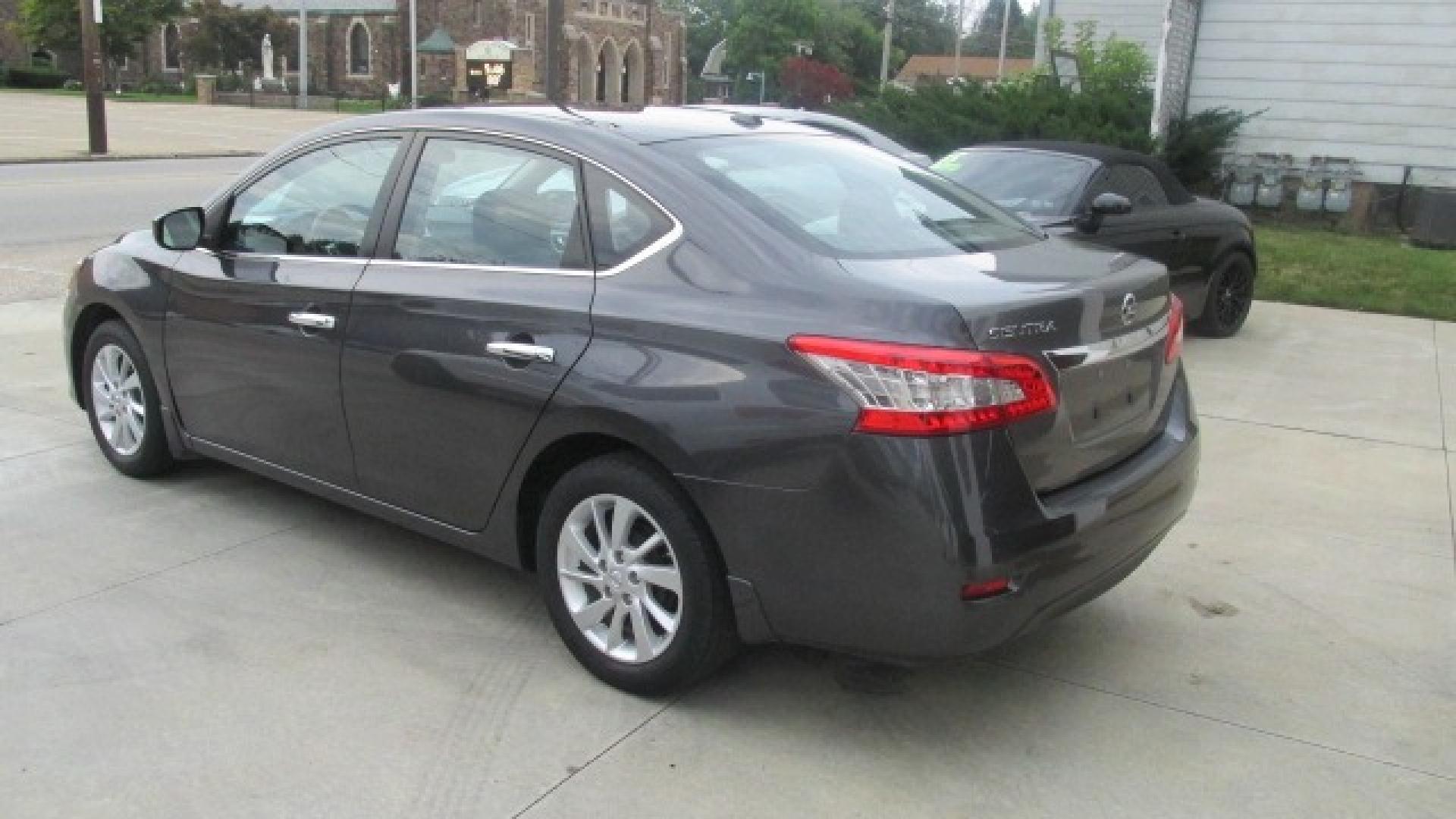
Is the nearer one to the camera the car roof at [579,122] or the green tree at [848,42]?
the car roof at [579,122]

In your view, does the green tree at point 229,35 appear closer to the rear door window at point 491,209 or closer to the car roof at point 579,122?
the car roof at point 579,122

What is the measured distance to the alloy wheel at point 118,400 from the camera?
5219 mm

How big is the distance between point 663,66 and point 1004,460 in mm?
86773

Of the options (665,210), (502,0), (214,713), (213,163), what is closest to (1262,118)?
(665,210)

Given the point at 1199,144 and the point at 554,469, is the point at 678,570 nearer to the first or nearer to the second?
the point at 554,469

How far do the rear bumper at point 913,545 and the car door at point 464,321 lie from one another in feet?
2.43

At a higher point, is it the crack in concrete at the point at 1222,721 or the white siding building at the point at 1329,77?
the white siding building at the point at 1329,77

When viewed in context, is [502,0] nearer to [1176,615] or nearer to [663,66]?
[663,66]

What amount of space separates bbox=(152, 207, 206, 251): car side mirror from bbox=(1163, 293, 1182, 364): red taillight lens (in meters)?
3.56

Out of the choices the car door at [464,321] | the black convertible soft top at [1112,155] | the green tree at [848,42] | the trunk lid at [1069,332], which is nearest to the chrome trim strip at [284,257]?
the car door at [464,321]

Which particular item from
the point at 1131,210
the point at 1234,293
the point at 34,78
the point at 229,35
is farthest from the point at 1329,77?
the point at 229,35

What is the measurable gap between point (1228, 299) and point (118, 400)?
7.96 metres

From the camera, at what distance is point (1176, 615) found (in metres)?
4.31

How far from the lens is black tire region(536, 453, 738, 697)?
3.36 metres
